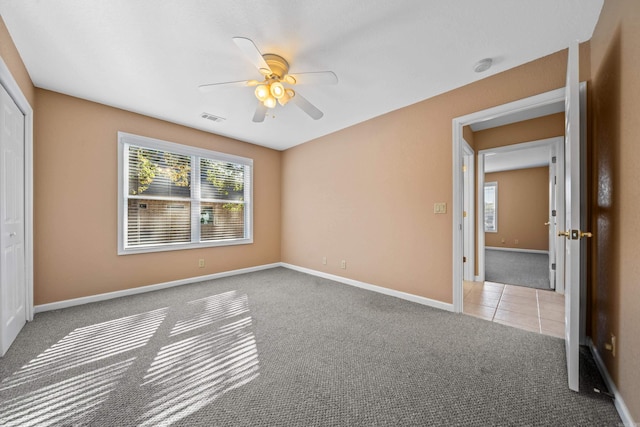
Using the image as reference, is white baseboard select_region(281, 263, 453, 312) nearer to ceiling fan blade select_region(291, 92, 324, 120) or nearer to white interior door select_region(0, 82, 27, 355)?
ceiling fan blade select_region(291, 92, 324, 120)

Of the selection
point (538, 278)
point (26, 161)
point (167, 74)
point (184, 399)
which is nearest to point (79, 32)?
point (167, 74)

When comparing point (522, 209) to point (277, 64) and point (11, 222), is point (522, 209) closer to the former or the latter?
point (277, 64)

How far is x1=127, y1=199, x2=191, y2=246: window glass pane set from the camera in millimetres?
3449

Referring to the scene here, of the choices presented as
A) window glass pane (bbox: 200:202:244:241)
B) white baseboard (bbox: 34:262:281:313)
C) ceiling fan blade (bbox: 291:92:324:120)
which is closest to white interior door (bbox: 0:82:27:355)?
white baseboard (bbox: 34:262:281:313)

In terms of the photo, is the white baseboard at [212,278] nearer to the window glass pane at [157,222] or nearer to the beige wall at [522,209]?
the window glass pane at [157,222]

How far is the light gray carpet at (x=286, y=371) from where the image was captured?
52.7 inches

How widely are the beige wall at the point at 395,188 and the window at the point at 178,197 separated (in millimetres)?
1211

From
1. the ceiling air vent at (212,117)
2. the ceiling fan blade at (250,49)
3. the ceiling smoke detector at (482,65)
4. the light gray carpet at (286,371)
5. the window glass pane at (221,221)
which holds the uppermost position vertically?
the ceiling smoke detector at (482,65)

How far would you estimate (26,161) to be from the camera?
8.09ft

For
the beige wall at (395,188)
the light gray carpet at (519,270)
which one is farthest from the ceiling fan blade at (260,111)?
the light gray carpet at (519,270)

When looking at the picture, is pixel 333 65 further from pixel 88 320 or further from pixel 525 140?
pixel 88 320

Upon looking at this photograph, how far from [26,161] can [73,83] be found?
3.04 feet

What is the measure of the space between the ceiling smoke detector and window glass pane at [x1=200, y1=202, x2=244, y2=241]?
12.9 ft

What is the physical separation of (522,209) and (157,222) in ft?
29.6
